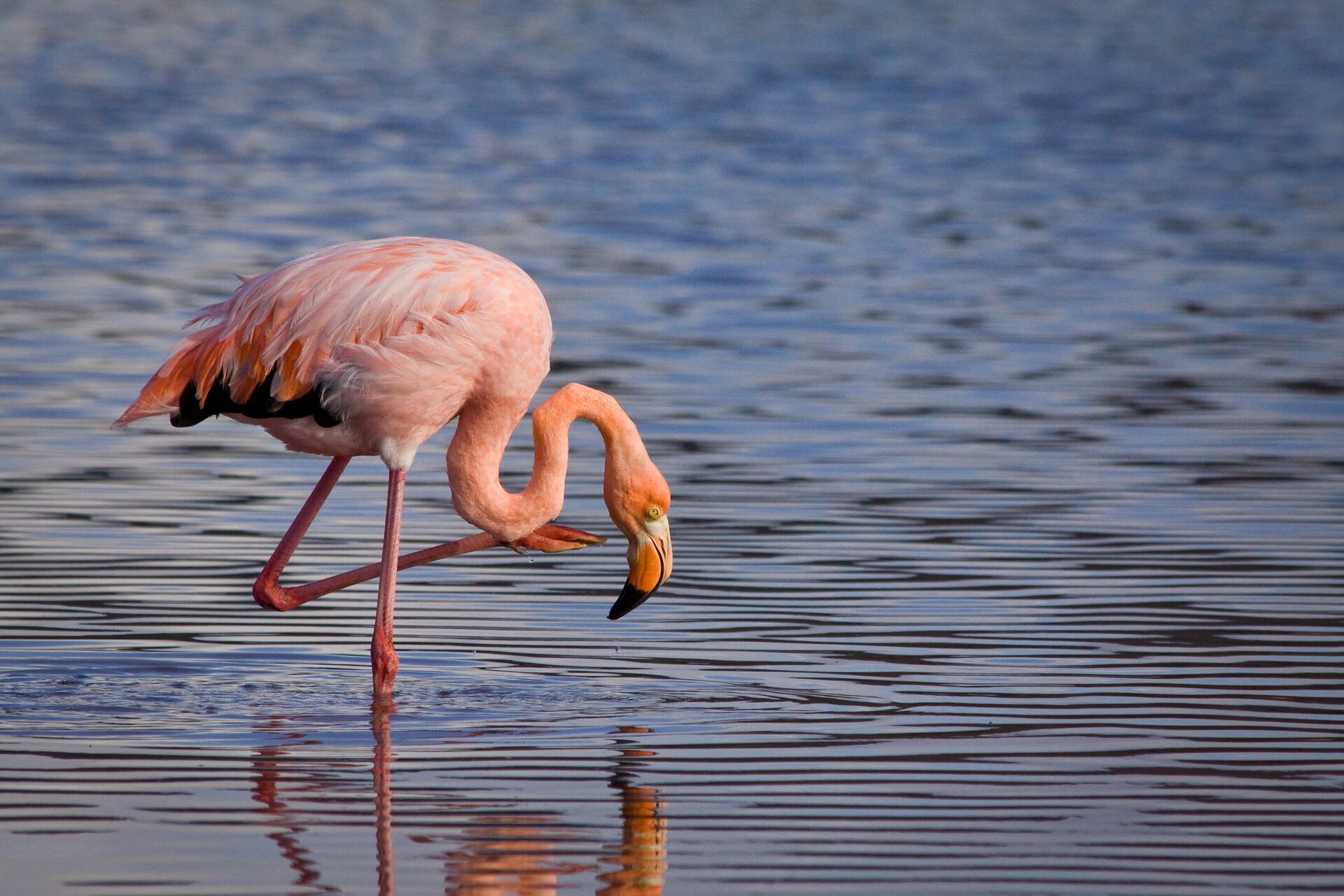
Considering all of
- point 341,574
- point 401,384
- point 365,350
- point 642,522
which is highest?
point 365,350

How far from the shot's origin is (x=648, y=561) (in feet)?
24.7

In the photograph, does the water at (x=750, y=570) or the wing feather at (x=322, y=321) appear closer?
the water at (x=750, y=570)

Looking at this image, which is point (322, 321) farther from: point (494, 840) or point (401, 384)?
point (494, 840)

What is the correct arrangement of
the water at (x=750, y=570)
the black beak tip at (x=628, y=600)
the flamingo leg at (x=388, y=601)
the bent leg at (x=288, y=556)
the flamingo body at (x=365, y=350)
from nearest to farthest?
the water at (x=750, y=570) → the flamingo leg at (x=388, y=601) → the flamingo body at (x=365, y=350) → the black beak tip at (x=628, y=600) → the bent leg at (x=288, y=556)

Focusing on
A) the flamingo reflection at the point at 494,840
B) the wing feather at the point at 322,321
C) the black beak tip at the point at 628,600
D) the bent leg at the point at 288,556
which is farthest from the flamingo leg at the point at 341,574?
the flamingo reflection at the point at 494,840

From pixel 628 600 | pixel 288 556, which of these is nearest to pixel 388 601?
pixel 288 556

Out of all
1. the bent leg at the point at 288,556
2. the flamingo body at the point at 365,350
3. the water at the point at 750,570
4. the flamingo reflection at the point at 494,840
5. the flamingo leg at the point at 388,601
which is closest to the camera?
the flamingo reflection at the point at 494,840

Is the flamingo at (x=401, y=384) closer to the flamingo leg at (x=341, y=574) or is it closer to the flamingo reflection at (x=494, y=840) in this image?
the flamingo leg at (x=341, y=574)

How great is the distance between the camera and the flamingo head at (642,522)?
24.5 feet

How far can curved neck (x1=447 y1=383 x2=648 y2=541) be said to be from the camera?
25.1 feet

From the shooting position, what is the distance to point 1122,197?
24688mm

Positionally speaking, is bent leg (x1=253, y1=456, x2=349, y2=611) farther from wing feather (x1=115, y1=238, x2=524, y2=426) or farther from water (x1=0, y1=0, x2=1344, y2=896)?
wing feather (x1=115, y1=238, x2=524, y2=426)

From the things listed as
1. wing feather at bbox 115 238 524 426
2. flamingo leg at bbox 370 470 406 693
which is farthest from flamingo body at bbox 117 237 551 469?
flamingo leg at bbox 370 470 406 693

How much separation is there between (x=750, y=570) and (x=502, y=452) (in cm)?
157
